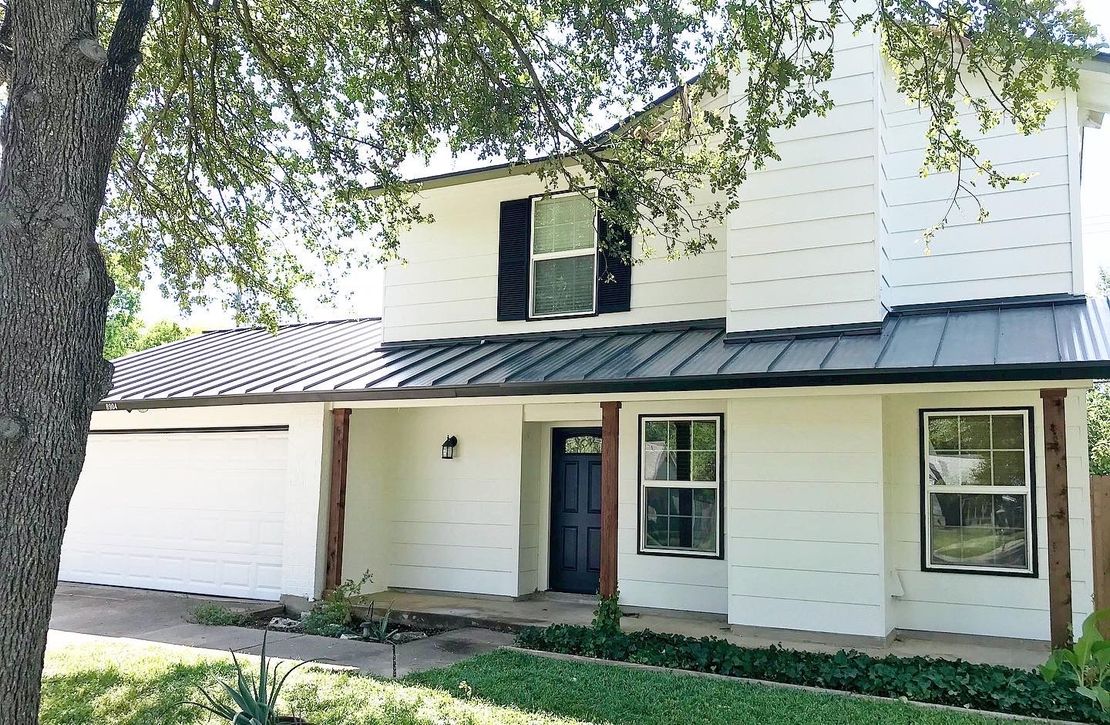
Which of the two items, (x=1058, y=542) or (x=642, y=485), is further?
(x=642, y=485)

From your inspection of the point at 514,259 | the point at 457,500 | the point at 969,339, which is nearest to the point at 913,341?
the point at 969,339

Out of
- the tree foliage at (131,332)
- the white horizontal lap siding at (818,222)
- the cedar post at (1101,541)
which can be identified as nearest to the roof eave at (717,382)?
the white horizontal lap siding at (818,222)

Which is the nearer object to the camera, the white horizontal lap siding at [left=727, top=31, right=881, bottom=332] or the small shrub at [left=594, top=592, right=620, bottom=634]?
the small shrub at [left=594, top=592, right=620, bottom=634]

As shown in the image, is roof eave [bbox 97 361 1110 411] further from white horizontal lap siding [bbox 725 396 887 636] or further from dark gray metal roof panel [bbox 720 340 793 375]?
white horizontal lap siding [bbox 725 396 887 636]

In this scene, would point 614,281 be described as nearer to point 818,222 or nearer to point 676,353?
point 676,353

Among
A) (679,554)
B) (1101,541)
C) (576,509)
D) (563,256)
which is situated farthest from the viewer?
(576,509)

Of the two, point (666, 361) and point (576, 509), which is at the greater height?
point (666, 361)

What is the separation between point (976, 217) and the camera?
862 centimetres

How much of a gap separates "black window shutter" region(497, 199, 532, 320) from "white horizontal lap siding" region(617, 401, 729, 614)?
206cm

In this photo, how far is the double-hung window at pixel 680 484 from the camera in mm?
9453

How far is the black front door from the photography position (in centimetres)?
1071

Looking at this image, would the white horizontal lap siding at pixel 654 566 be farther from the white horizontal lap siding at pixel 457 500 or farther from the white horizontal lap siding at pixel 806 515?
the white horizontal lap siding at pixel 457 500

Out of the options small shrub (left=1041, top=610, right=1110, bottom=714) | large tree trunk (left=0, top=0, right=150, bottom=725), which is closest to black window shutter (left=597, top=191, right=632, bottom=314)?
small shrub (left=1041, top=610, right=1110, bottom=714)

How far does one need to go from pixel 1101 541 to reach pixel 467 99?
714cm
